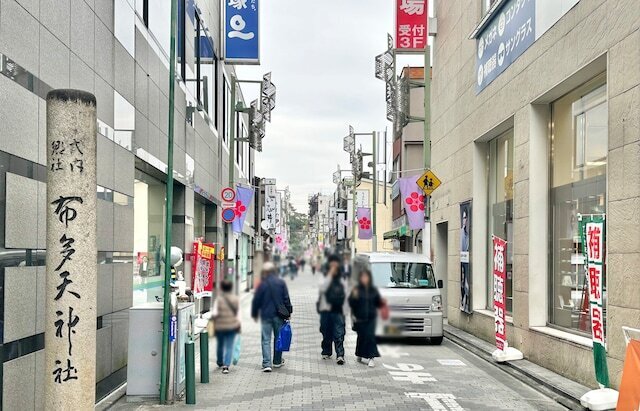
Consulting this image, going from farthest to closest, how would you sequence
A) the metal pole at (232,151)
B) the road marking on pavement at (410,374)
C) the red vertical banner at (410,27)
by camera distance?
the red vertical banner at (410,27)
the road marking on pavement at (410,374)
the metal pole at (232,151)

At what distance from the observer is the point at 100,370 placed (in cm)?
1179

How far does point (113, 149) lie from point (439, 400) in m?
7.14

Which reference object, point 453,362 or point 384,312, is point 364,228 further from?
point 453,362

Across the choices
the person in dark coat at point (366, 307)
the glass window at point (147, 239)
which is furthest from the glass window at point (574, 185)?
the person in dark coat at point (366, 307)

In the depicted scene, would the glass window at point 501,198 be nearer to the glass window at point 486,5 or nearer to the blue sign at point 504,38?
the blue sign at point 504,38

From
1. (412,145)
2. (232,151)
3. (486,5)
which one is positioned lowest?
(232,151)

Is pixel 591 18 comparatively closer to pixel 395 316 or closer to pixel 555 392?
pixel 555 392

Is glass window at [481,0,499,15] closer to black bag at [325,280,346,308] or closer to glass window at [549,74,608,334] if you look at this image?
→ glass window at [549,74,608,334]

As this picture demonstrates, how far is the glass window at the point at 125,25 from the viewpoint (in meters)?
12.8

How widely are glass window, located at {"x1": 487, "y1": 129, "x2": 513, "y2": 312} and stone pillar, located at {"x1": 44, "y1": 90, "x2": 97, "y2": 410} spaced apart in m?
12.8

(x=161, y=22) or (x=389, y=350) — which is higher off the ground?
(x=161, y=22)

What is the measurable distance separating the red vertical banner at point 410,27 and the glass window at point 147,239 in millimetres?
11076

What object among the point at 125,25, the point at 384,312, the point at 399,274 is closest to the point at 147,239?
the point at 125,25

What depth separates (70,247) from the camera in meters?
6.82
